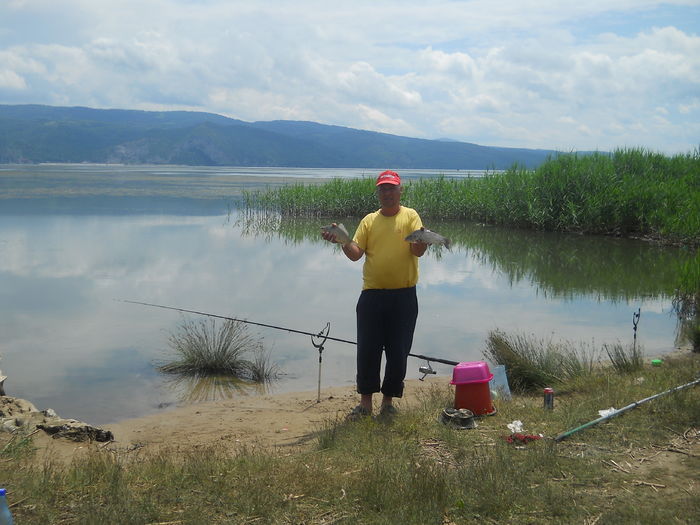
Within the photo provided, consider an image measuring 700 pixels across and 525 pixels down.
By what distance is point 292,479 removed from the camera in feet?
12.0

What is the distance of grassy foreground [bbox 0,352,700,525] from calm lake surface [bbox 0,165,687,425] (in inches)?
104

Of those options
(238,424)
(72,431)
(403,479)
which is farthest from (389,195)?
(72,431)

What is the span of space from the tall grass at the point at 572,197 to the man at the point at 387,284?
1443 cm

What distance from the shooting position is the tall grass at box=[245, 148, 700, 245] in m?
19.0

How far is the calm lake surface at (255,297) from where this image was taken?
7.41 metres

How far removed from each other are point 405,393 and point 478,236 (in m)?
14.8

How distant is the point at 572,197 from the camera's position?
2133cm

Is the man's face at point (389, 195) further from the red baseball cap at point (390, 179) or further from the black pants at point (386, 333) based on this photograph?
the black pants at point (386, 333)

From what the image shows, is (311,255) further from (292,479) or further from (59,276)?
(292,479)

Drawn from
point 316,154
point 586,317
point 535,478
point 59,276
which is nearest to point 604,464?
point 535,478

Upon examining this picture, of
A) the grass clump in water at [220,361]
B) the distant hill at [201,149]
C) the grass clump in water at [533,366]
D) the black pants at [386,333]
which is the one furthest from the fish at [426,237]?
the distant hill at [201,149]

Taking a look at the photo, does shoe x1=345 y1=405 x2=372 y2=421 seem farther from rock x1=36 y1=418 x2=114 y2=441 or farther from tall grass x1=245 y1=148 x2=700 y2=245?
tall grass x1=245 y1=148 x2=700 y2=245

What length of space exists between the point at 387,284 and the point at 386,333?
1.32ft

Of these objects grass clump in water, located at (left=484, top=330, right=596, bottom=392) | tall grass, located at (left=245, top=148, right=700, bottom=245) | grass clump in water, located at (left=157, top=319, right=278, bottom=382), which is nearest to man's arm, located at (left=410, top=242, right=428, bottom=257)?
grass clump in water, located at (left=484, top=330, right=596, bottom=392)
